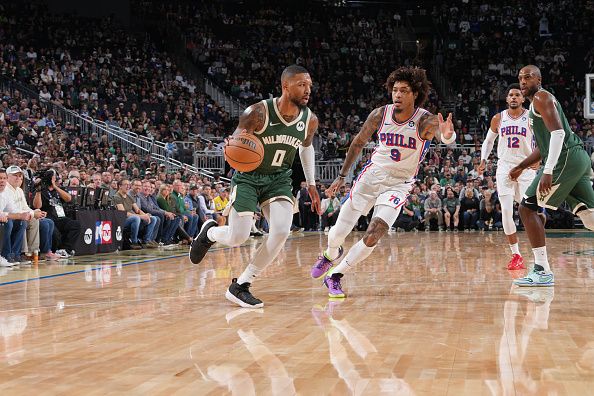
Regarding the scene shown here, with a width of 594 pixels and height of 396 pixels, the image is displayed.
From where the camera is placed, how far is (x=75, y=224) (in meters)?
11.6

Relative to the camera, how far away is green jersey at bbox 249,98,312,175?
5.92 m

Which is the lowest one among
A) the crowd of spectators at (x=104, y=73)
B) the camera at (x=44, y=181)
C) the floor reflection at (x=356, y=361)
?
the floor reflection at (x=356, y=361)

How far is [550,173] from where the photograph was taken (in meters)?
6.54

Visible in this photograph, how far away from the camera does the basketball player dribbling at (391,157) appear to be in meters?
6.57

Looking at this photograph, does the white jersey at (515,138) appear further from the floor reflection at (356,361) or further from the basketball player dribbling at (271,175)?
the floor reflection at (356,361)

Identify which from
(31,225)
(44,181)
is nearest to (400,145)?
(31,225)

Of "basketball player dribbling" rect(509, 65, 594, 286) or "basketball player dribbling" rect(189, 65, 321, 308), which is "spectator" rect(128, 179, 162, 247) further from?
"basketball player dribbling" rect(509, 65, 594, 286)

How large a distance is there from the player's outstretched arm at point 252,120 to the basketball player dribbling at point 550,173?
2526 mm

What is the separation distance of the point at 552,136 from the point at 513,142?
9.06 ft

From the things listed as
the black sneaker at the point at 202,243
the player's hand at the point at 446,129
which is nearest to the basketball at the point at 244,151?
the black sneaker at the point at 202,243

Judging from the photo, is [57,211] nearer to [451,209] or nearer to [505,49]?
[451,209]

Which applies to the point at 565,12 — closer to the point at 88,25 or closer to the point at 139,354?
the point at 88,25

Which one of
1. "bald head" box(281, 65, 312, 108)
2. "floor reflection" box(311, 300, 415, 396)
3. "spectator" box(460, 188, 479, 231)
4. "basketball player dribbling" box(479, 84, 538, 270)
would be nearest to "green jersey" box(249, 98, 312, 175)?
"bald head" box(281, 65, 312, 108)

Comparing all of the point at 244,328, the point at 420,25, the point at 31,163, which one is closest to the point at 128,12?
the point at 420,25
